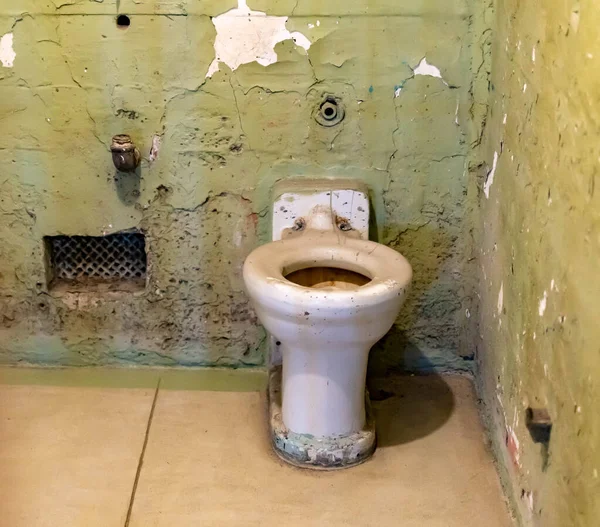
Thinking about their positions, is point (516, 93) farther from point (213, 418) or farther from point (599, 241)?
point (213, 418)

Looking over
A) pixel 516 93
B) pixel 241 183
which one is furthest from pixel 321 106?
pixel 516 93

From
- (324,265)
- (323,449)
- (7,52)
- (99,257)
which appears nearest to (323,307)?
(324,265)

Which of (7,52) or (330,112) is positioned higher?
(7,52)

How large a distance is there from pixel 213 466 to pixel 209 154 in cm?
76

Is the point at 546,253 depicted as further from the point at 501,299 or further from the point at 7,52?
the point at 7,52

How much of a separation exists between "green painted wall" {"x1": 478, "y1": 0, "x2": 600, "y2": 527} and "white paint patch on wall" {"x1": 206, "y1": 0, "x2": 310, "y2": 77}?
0.51 m

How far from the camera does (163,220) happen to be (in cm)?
190

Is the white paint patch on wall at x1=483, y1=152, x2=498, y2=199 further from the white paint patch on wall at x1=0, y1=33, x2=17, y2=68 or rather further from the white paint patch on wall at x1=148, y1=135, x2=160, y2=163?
the white paint patch on wall at x1=0, y1=33, x2=17, y2=68

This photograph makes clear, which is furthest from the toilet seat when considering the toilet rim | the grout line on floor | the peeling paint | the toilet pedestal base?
the grout line on floor

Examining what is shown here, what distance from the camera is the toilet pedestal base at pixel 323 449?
5.35 feet

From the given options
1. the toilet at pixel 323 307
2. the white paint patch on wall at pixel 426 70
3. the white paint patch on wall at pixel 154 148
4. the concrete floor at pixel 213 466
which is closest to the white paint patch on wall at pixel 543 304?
the toilet at pixel 323 307

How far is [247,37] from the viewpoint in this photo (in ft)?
5.72

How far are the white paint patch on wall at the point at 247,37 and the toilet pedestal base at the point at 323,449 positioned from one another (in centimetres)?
88

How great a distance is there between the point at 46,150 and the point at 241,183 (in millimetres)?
497
